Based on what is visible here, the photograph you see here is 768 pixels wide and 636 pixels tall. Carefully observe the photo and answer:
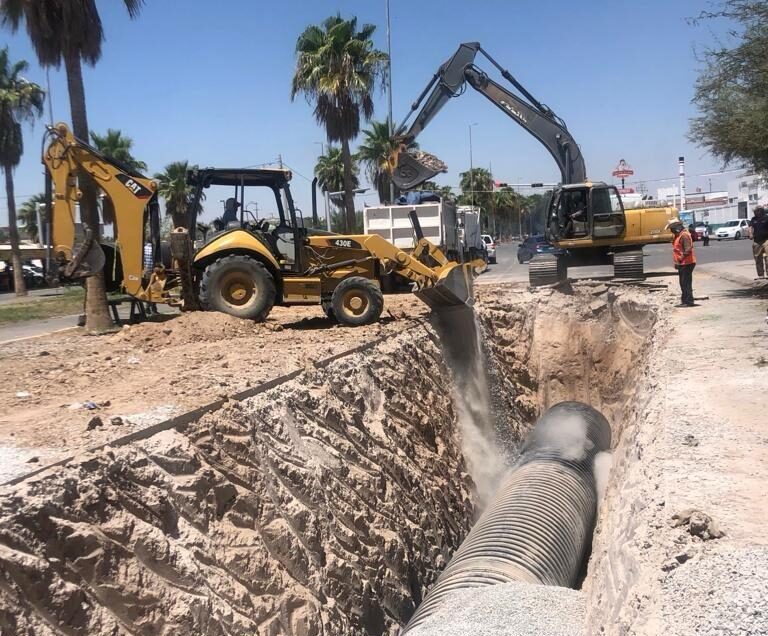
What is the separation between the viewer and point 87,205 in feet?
45.1

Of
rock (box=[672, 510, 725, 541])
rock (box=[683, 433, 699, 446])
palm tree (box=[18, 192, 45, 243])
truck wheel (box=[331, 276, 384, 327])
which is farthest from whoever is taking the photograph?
palm tree (box=[18, 192, 45, 243])

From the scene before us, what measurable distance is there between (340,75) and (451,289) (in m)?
18.8

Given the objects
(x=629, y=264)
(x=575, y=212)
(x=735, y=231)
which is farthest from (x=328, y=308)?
(x=735, y=231)

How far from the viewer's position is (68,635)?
394cm

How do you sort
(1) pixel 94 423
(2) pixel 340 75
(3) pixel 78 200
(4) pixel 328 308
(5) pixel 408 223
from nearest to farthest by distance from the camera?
1. (1) pixel 94 423
2. (3) pixel 78 200
3. (4) pixel 328 308
4. (5) pixel 408 223
5. (2) pixel 340 75

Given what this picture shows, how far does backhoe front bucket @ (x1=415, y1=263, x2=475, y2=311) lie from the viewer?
1212cm

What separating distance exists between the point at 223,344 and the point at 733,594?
25.3ft

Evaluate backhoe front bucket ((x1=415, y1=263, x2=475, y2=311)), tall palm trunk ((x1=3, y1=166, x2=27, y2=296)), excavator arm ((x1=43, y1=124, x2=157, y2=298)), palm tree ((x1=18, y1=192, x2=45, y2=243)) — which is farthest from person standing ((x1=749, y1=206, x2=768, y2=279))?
palm tree ((x1=18, y1=192, x2=45, y2=243))

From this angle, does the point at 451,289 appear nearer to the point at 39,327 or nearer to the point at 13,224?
the point at 39,327

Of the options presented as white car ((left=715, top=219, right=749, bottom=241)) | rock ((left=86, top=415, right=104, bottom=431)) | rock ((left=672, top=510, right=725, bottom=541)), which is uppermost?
white car ((left=715, top=219, right=749, bottom=241))

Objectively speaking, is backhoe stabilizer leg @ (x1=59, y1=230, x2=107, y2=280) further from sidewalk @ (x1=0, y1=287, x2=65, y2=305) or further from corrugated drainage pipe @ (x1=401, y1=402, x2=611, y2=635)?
sidewalk @ (x1=0, y1=287, x2=65, y2=305)

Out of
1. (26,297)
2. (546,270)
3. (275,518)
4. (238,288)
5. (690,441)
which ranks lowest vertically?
(275,518)

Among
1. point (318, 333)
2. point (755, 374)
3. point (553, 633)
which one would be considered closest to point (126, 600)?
point (553, 633)

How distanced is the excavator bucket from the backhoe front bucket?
3662 mm
